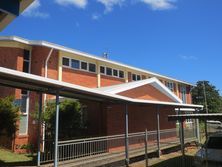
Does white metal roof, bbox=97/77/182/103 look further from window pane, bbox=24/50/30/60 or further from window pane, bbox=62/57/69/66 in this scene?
window pane, bbox=24/50/30/60

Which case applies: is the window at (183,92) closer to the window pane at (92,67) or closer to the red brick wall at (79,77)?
the window pane at (92,67)

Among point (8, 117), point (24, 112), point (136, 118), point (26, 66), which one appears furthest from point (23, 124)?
point (136, 118)

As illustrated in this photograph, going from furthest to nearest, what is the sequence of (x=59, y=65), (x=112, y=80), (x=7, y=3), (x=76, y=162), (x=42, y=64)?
1. (x=112, y=80)
2. (x=59, y=65)
3. (x=42, y=64)
4. (x=76, y=162)
5. (x=7, y=3)

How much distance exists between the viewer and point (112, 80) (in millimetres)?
27656

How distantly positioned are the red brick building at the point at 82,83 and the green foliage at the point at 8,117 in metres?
2.07

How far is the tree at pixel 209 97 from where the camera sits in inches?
2844

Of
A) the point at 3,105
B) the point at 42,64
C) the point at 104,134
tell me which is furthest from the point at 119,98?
the point at 42,64

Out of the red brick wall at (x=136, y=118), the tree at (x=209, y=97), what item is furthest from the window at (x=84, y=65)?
the tree at (x=209, y=97)

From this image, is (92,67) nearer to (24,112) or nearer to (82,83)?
(82,83)

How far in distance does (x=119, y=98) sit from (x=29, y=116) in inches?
277

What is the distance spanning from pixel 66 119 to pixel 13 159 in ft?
10.5

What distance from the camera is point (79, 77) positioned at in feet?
78.8

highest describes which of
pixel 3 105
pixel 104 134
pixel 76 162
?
pixel 3 105

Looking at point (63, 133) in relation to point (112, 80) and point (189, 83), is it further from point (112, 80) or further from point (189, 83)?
point (189, 83)
